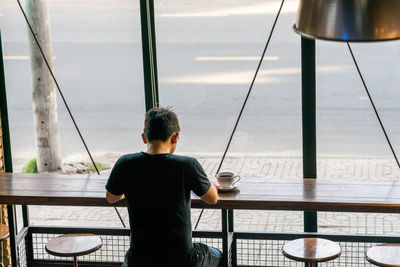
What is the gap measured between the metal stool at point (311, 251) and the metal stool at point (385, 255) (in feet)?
0.56

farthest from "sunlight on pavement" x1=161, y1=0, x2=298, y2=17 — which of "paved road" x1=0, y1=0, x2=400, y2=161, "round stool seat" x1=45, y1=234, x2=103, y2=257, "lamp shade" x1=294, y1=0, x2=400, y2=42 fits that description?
"lamp shade" x1=294, y1=0, x2=400, y2=42

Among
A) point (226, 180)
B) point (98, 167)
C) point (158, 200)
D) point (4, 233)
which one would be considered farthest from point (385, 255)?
point (4, 233)

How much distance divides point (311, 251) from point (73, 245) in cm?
132

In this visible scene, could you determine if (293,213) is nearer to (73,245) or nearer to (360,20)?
(73,245)

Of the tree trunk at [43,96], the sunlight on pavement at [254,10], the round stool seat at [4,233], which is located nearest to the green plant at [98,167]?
the tree trunk at [43,96]

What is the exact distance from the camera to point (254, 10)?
13.4ft

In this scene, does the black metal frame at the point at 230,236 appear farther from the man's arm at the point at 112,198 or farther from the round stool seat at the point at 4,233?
the man's arm at the point at 112,198

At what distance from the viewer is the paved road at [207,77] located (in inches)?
160

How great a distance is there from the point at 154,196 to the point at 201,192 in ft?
0.79

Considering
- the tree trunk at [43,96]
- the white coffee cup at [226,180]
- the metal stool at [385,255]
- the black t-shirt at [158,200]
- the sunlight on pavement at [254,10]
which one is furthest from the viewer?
the tree trunk at [43,96]

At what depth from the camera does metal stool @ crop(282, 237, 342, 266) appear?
336 cm

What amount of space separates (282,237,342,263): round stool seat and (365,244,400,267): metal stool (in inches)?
6.7

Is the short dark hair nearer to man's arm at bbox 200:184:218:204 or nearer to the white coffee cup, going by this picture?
man's arm at bbox 200:184:218:204

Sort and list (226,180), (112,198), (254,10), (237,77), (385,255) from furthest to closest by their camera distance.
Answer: (237,77) < (254,10) < (226,180) < (385,255) < (112,198)
